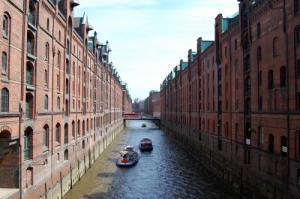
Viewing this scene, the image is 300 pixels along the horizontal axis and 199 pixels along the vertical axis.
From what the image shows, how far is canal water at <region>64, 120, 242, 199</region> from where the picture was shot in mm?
25344

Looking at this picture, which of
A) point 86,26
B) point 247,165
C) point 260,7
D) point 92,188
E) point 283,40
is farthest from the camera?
point 86,26

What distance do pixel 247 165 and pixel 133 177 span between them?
1321 centimetres

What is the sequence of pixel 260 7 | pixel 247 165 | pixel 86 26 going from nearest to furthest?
pixel 260 7 → pixel 247 165 → pixel 86 26

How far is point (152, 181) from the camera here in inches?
1200

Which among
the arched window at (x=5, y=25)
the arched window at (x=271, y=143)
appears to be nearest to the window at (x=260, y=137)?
the arched window at (x=271, y=143)

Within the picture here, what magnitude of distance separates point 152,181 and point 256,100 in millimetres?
14167

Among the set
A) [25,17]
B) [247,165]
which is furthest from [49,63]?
[247,165]

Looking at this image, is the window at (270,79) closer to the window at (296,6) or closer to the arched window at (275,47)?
the arched window at (275,47)

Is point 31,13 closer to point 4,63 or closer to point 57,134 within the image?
point 4,63

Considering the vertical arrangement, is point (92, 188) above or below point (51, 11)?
below

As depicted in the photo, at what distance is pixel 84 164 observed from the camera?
33.1 metres

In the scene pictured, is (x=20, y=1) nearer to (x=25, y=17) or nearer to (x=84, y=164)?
(x=25, y=17)

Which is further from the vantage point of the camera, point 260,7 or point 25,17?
point 260,7

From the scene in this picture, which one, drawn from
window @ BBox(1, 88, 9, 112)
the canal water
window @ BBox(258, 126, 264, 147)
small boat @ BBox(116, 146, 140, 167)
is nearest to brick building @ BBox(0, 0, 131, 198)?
window @ BBox(1, 88, 9, 112)
